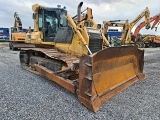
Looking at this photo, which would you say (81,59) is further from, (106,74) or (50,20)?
(50,20)

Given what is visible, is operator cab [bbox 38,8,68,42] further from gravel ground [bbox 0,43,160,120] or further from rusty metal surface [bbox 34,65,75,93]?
gravel ground [bbox 0,43,160,120]

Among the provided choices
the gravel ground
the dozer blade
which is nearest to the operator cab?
the gravel ground

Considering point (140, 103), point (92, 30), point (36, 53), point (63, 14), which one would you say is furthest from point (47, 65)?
point (140, 103)

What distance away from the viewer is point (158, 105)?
13.6 ft

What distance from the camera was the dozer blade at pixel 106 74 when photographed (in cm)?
396

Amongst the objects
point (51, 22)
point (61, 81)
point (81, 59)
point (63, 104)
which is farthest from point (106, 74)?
point (51, 22)

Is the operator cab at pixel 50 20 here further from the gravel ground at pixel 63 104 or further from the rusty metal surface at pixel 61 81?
the gravel ground at pixel 63 104

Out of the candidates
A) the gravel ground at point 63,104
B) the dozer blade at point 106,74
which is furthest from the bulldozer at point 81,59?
the gravel ground at point 63,104

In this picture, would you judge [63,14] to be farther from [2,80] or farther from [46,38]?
[2,80]

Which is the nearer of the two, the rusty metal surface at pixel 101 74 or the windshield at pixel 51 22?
the rusty metal surface at pixel 101 74

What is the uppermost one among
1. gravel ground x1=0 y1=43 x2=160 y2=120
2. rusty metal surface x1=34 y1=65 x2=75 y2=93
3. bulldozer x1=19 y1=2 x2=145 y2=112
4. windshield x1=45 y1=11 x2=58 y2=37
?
windshield x1=45 y1=11 x2=58 y2=37

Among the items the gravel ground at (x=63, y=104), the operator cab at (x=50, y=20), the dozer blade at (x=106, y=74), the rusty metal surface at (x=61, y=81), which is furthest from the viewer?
the operator cab at (x=50, y=20)

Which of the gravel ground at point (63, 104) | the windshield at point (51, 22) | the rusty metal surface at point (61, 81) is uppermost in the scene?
the windshield at point (51, 22)

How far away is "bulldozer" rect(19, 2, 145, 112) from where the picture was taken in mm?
4074
